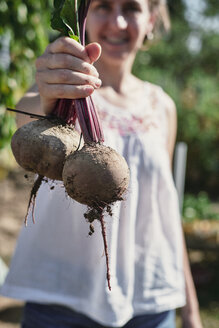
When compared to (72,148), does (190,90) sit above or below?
below

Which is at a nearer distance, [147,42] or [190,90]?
[147,42]

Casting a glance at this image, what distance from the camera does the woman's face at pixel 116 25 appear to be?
55.1 inches

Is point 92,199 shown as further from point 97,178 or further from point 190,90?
point 190,90

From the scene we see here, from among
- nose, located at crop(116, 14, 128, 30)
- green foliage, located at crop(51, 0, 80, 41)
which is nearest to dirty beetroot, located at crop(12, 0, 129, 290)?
green foliage, located at crop(51, 0, 80, 41)

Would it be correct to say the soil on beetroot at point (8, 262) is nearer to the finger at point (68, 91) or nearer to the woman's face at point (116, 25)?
the woman's face at point (116, 25)

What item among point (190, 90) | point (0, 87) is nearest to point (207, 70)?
point (190, 90)

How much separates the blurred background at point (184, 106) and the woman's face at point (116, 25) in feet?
1.40

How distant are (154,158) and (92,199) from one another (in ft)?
1.99

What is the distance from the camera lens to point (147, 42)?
5.89ft

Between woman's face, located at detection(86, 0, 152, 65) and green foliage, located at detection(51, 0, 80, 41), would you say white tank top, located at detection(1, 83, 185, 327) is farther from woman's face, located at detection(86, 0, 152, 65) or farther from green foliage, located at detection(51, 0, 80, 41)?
green foliage, located at detection(51, 0, 80, 41)

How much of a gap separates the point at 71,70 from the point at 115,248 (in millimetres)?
685

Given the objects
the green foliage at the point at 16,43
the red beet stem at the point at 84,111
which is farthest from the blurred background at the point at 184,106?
the red beet stem at the point at 84,111

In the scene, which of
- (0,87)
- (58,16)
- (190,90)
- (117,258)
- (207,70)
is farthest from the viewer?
(207,70)

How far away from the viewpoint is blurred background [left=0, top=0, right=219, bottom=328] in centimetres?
245
